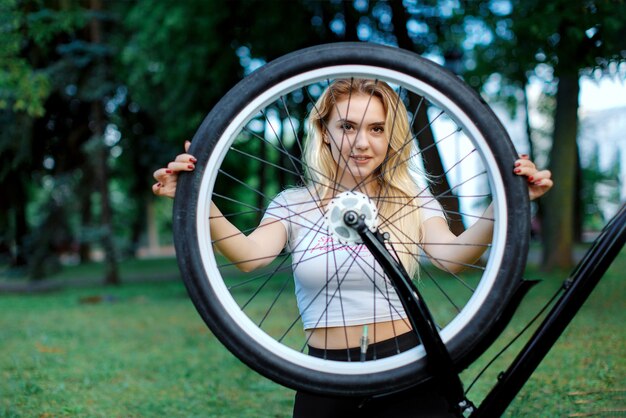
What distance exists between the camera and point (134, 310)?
10.5 m

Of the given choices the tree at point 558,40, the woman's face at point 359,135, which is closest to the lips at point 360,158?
the woman's face at point 359,135

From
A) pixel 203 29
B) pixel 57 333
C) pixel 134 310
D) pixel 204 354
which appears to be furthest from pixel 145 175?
pixel 204 354

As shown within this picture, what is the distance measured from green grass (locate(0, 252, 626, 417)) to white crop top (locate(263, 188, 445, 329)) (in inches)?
50.7

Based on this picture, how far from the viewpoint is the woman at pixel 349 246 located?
2.31 m

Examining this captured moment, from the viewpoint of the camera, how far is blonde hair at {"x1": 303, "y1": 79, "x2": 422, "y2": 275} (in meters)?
2.32

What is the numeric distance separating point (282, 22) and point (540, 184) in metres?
11.3

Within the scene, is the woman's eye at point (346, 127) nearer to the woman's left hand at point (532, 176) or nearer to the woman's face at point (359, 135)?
the woman's face at point (359, 135)

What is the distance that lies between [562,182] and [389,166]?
9.89 meters

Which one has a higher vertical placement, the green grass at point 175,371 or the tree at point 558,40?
the tree at point 558,40

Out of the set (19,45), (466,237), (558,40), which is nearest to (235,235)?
(466,237)

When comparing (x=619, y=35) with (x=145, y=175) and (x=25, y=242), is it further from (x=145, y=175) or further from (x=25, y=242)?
(x=145, y=175)

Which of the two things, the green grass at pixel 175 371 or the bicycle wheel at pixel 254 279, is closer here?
the bicycle wheel at pixel 254 279

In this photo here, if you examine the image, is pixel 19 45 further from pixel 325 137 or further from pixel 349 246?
pixel 349 246

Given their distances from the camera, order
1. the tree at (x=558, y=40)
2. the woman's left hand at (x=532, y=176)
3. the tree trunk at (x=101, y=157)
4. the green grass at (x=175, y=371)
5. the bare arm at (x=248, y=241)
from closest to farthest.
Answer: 1. the woman's left hand at (x=532, y=176)
2. the bare arm at (x=248, y=241)
3. the green grass at (x=175, y=371)
4. the tree at (x=558, y=40)
5. the tree trunk at (x=101, y=157)
